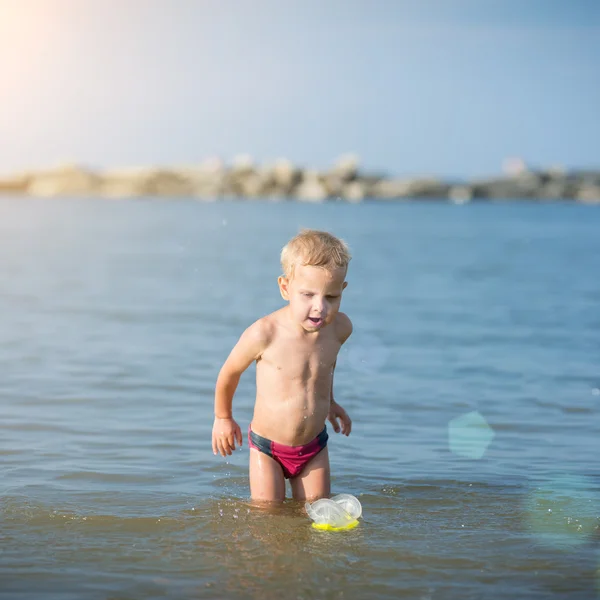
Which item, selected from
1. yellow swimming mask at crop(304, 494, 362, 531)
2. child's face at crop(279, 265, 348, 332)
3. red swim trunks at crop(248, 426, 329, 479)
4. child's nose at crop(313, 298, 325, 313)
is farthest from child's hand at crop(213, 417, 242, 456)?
child's nose at crop(313, 298, 325, 313)

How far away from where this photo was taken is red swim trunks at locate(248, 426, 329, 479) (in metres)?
5.22

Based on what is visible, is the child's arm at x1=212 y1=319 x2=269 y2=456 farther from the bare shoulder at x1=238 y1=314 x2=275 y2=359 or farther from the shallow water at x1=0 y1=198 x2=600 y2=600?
the shallow water at x1=0 y1=198 x2=600 y2=600

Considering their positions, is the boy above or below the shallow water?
above

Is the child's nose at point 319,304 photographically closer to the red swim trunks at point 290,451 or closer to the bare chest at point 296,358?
the bare chest at point 296,358

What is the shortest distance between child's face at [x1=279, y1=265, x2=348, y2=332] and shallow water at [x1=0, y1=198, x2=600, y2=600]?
1.01 metres

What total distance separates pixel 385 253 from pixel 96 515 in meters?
29.1

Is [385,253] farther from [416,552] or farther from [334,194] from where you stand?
[334,194]

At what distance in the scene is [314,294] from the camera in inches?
195

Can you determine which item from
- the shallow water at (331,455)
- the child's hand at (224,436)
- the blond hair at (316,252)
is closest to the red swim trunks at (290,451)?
the child's hand at (224,436)

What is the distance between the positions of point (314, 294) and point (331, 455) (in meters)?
2.20

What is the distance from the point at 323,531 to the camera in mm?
5031

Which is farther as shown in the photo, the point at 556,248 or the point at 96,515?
the point at 556,248

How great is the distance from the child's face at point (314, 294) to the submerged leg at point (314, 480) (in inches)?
28.6

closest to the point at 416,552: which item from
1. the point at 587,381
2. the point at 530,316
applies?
the point at 587,381
